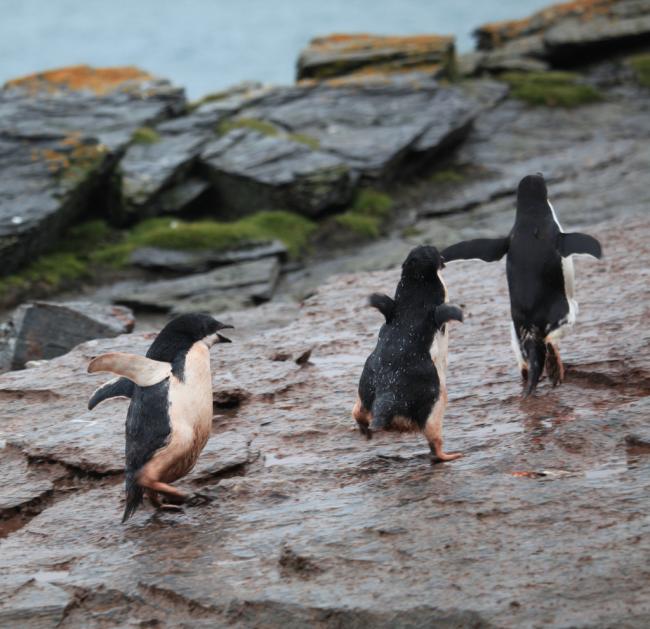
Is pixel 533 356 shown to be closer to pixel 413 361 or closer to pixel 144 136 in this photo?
pixel 413 361

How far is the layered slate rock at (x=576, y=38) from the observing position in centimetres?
1554

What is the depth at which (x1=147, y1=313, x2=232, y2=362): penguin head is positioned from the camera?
444 centimetres

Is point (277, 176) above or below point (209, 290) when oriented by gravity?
above

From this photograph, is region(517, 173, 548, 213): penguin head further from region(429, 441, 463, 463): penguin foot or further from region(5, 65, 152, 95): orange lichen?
region(5, 65, 152, 95): orange lichen

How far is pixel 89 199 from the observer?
11.9m

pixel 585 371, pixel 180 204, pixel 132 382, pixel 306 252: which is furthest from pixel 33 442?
pixel 180 204

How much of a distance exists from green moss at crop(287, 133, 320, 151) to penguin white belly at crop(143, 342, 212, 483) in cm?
824

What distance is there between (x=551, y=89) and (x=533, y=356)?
33.6 feet

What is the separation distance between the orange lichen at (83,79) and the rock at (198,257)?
3407 mm

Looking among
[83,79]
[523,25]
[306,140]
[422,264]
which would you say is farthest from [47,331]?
[523,25]

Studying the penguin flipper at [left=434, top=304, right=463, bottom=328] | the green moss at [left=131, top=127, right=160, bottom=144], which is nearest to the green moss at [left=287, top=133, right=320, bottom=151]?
the green moss at [left=131, top=127, right=160, bottom=144]

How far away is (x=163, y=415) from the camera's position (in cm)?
421

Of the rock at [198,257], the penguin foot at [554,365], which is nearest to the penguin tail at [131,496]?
the penguin foot at [554,365]

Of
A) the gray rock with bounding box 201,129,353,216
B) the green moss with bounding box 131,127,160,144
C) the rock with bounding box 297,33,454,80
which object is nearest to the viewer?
the gray rock with bounding box 201,129,353,216
